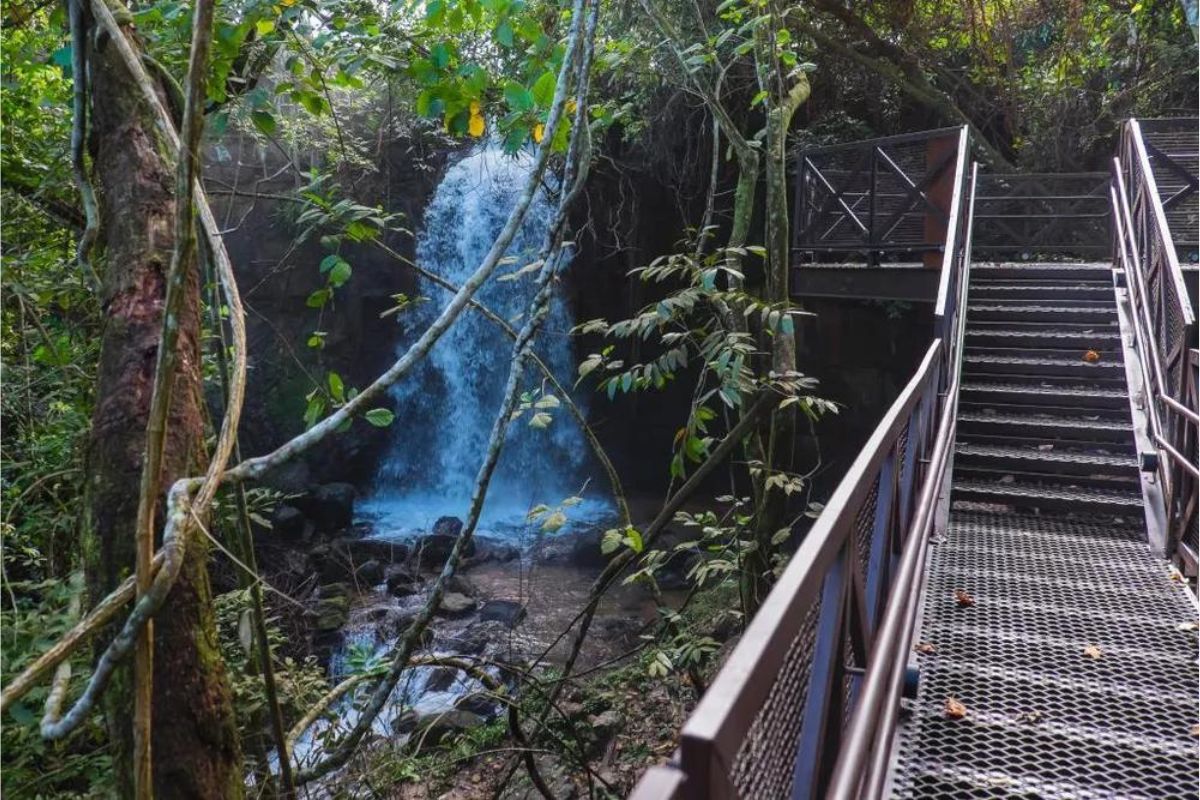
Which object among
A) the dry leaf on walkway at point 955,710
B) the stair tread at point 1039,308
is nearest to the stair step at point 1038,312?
the stair tread at point 1039,308

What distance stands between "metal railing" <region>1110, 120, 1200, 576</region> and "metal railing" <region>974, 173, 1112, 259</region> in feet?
12.0

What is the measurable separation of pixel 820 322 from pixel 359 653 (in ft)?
30.5

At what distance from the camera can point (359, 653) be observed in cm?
401

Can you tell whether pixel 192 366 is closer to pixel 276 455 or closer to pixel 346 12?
pixel 276 455

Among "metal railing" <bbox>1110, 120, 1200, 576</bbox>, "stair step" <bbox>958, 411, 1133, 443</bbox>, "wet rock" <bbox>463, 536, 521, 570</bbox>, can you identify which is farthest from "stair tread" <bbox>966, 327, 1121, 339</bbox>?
"wet rock" <bbox>463, 536, 521, 570</bbox>

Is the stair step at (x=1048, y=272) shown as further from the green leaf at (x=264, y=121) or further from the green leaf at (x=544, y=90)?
the green leaf at (x=264, y=121)

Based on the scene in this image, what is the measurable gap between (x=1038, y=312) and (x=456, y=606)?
7341 mm

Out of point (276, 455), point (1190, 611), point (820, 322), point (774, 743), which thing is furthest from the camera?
point (820, 322)

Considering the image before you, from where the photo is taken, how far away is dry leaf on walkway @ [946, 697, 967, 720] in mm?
2713

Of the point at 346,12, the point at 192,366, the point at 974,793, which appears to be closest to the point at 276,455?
the point at 192,366

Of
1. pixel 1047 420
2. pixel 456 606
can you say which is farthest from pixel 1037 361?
pixel 456 606

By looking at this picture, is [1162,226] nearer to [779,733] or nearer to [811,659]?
[811,659]

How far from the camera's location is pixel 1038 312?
22.9ft

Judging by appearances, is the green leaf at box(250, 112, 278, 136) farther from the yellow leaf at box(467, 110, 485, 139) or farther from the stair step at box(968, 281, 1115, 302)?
the stair step at box(968, 281, 1115, 302)
